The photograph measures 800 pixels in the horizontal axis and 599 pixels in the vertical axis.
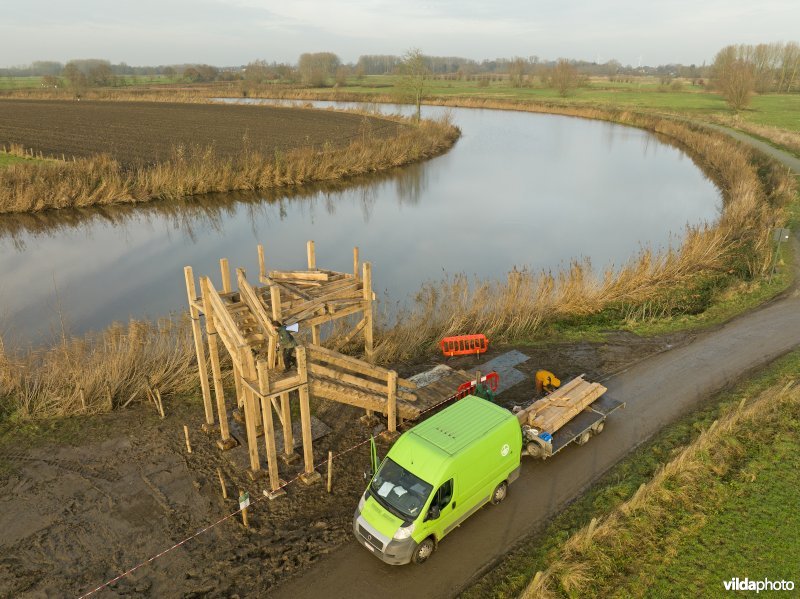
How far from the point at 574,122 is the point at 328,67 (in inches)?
5545

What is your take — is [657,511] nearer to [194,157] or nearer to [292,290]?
[292,290]

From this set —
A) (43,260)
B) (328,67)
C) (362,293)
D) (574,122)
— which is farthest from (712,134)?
(328,67)

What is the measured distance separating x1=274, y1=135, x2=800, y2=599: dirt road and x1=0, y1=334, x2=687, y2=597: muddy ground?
91cm

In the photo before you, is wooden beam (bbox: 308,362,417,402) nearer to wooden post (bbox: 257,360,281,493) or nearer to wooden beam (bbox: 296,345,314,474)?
wooden beam (bbox: 296,345,314,474)

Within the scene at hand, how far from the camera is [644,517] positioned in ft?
33.9

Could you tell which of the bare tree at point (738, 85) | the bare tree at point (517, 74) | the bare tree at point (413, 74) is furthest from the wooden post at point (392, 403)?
the bare tree at point (517, 74)

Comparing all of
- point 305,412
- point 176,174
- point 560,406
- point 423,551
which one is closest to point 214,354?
point 305,412

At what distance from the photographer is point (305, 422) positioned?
439 inches

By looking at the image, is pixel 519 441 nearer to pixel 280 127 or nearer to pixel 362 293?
pixel 362 293

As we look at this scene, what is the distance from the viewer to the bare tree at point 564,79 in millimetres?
121625

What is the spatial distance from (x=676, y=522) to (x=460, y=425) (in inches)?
179

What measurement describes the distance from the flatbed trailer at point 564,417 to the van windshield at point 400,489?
12.9 ft

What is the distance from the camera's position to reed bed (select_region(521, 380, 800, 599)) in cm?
900

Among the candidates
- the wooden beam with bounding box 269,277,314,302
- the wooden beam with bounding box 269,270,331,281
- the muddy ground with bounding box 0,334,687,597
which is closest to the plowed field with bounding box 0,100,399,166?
the wooden beam with bounding box 269,270,331,281
